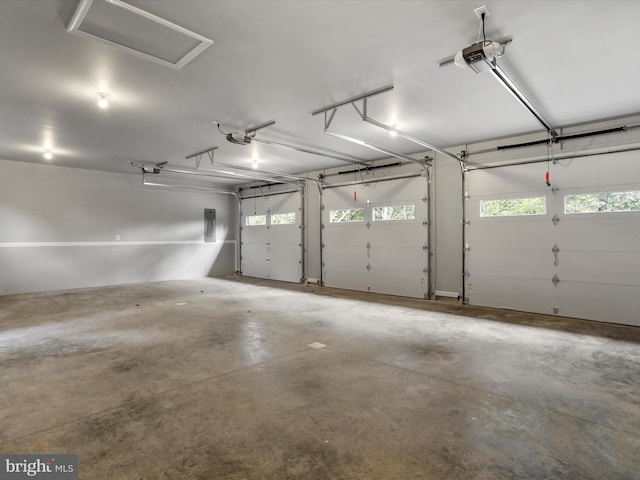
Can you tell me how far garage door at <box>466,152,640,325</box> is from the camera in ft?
15.9

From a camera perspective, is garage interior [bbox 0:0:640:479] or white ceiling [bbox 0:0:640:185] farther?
white ceiling [bbox 0:0:640:185]

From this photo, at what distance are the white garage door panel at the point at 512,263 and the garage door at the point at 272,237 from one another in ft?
15.3

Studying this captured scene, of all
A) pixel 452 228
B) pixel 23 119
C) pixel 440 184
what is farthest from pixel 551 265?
pixel 23 119

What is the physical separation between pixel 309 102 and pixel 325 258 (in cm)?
496

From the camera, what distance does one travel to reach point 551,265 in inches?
214

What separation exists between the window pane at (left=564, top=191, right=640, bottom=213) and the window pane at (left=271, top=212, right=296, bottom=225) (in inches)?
253

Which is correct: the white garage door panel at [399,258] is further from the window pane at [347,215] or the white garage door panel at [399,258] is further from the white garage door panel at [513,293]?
the white garage door panel at [513,293]

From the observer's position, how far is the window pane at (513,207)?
18.3ft

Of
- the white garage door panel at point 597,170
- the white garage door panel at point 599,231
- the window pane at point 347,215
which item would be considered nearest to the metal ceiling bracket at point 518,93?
the white garage door panel at point 597,170

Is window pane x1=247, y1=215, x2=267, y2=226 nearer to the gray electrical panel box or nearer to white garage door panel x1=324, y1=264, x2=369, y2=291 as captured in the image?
the gray electrical panel box

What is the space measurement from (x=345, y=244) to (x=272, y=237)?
112 inches

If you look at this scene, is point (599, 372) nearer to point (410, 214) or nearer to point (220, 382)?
point (220, 382)

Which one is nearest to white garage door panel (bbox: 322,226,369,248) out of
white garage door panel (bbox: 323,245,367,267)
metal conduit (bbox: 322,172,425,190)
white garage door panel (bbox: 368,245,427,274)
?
white garage door panel (bbox: 323,245,367,267)

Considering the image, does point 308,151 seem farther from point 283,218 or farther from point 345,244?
point 283,218
